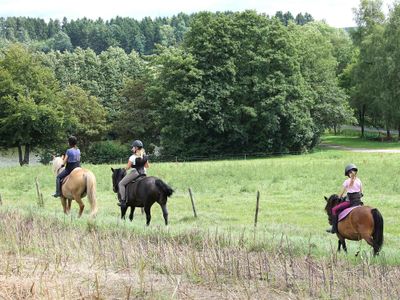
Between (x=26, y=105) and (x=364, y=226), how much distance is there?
173 feet

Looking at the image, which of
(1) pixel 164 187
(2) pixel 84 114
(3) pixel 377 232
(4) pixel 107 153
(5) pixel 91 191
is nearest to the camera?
(3) pixel 377 232

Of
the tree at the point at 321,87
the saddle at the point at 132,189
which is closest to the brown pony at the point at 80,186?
the saddle at the point at 132,189

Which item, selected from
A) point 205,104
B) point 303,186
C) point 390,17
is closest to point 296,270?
point 303,186

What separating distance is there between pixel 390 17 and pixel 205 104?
89.0 feet

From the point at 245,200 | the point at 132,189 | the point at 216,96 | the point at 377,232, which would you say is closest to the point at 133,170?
the point at 132,189

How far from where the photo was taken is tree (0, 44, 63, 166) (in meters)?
59.5

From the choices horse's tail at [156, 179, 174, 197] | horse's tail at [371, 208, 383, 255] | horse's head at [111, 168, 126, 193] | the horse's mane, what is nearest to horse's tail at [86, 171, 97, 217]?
horse's head at [111, 168, 126, 193]

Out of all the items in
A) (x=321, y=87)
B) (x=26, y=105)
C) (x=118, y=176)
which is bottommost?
(x=118, y=176)

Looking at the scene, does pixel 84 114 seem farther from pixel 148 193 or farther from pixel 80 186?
pixel 148 193

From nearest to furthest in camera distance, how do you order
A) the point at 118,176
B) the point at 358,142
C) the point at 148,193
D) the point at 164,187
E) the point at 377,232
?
the point at 377,232 → the point at 164,187 → the point at 148,193 → the point at 118,176 → the point at 358,142

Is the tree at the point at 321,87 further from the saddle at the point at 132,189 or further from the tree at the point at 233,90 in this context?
the saddle at the point at 132,189

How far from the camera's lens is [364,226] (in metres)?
12.2

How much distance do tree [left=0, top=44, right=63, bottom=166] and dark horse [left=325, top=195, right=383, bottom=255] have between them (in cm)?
5071

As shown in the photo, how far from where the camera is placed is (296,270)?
26.7 feet
